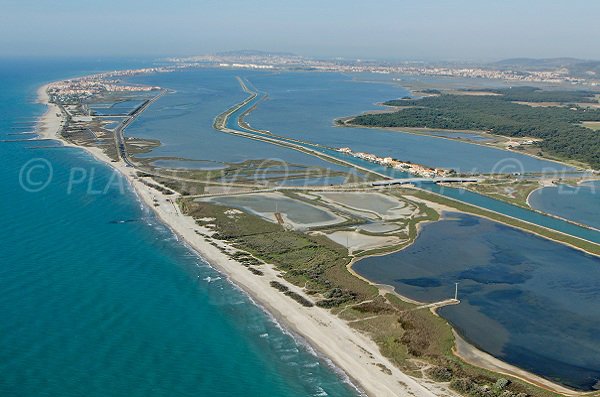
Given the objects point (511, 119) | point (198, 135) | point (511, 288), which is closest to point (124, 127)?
point (198, 135)

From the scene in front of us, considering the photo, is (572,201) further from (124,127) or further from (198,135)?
(124,127)

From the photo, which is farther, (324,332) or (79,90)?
(79,90)

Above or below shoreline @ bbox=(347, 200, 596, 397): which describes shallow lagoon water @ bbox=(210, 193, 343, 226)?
above

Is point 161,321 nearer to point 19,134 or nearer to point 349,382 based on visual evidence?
point 349,382

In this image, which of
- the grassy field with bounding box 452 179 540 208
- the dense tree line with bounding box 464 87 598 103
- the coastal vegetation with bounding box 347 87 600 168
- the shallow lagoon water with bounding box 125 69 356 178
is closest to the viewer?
the grassy field with bounding box 452 179 540 208

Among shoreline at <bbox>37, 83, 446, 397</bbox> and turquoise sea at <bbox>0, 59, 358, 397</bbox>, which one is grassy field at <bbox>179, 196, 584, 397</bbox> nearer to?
shoreline at <bbox>37, 83, 446, 397</bbox>
